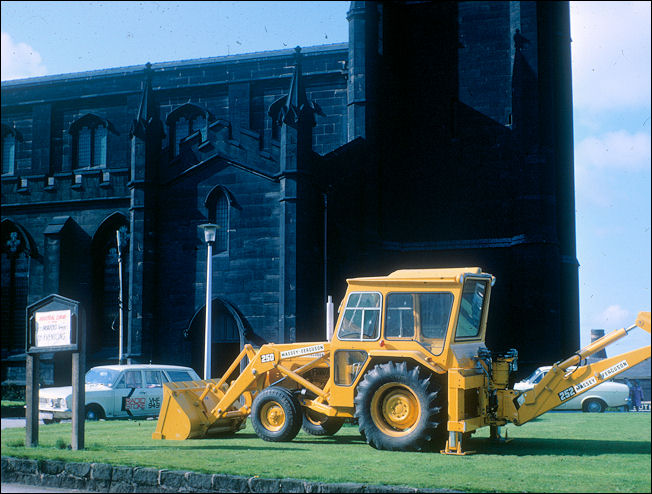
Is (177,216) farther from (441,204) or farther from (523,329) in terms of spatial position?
(523,329)

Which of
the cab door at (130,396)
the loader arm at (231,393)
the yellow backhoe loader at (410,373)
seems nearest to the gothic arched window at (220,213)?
the cab door at (130,396)

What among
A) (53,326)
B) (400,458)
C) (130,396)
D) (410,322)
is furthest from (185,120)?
(400,458)

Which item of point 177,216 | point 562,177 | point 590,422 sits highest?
point 562,177

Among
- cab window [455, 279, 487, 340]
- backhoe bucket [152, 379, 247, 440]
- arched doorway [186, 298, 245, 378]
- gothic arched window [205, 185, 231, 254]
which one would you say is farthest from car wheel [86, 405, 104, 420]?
cab window [455, 279, 487, 340]

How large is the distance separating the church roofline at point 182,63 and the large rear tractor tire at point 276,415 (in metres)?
27.8

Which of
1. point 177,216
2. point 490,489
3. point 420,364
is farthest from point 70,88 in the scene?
point 490,489

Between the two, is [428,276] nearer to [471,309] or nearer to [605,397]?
[471,309]

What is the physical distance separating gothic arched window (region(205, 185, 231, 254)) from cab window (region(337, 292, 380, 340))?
16332 mm

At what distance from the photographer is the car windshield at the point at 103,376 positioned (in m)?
21.8

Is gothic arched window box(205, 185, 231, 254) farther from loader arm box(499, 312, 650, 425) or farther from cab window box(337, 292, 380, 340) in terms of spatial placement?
loader arm box(499, 312, 650, 425)

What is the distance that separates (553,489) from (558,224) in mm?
29052

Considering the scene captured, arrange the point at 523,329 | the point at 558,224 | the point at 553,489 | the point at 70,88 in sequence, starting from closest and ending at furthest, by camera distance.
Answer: the point at 553,489
the point at 523,329
the point at 558,224
the point at 70,88

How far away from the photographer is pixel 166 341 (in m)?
30.0

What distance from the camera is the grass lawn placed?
30.6ft
